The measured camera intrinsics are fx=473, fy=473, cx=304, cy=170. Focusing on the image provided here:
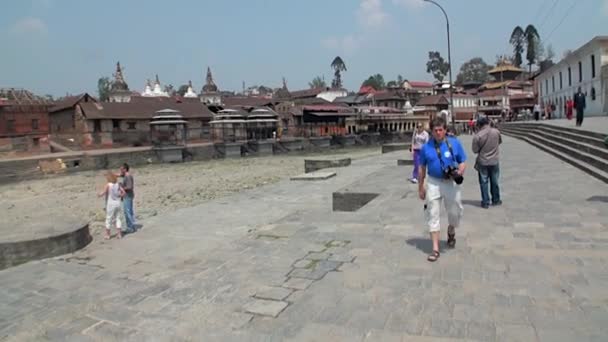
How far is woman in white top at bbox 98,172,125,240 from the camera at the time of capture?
8828mm

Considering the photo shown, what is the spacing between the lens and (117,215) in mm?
9039

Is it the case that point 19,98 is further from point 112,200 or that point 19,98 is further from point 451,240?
point 451,240

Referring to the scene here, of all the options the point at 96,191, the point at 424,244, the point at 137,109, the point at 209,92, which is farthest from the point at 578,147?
the point at 209,92

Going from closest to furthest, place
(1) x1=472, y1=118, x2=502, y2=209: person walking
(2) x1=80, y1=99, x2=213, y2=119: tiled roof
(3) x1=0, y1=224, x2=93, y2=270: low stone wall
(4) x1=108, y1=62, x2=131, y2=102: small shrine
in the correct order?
(3) x1=0, y1=224, x2=93, y2=270: low stone wall, (1) x1=472, y1=118, x2=502, y2=209: person walking, (2) x1=80, y1=99, x2=213, y2=119: tiled roof, (4) x1=108, y1=62, x2=131, y2=102: small shrine

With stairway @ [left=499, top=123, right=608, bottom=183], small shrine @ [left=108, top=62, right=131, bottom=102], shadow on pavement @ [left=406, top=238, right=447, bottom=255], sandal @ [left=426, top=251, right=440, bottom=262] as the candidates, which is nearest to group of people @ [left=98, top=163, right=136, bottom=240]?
shadow on pavement @ [left=406, top=238, right=447, bottom=255]

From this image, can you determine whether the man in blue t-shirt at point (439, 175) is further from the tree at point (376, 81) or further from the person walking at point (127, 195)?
the tree at point (376, 81)

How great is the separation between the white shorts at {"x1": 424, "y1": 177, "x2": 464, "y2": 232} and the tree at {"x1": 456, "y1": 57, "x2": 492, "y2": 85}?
4732 inches

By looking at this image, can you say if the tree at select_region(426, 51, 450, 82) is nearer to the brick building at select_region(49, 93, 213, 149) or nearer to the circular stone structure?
the brick building at select_region(49, 93, 213, 149)

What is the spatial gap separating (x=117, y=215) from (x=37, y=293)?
12.4 ft

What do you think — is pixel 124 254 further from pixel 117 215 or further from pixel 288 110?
pixel 288 110

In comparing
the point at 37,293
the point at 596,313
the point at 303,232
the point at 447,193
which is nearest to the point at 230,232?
the point at 303,232

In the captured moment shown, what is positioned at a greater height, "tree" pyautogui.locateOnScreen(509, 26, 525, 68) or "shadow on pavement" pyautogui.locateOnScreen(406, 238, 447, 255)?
"tree" pyautogui.locateOnScreen(509, 26, 525, 68)

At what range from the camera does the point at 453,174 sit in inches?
195

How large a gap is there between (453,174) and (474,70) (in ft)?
413
